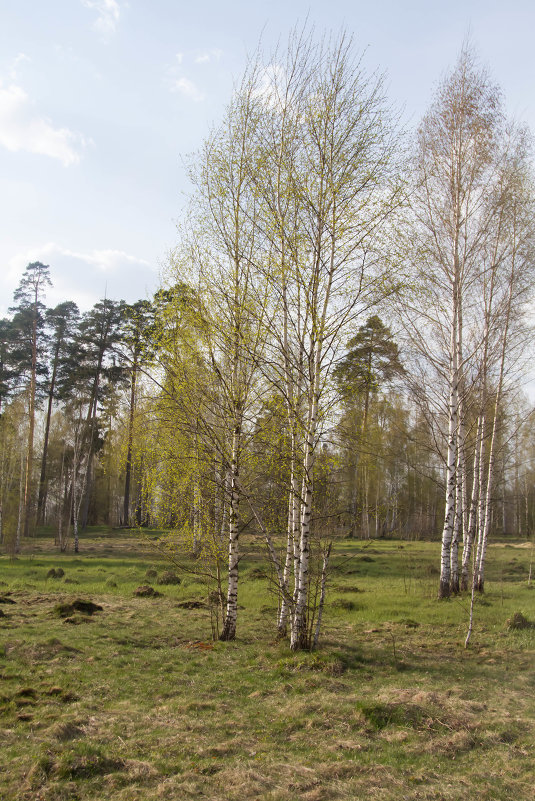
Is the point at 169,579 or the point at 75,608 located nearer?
the point at 75,608

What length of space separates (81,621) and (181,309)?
22.1 ft

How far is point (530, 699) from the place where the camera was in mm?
6480

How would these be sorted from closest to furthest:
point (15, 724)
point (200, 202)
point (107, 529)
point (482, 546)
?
point (15, 724) < point (200, 202) < point (482, 546) < point (107, 529)

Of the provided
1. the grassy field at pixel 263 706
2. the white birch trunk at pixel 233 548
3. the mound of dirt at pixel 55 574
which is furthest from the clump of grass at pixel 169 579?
the white birch trunk at pixel 233 548

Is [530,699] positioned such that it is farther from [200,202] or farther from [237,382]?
[200,202]

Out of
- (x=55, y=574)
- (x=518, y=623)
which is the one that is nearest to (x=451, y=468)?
(x=518, y=623)

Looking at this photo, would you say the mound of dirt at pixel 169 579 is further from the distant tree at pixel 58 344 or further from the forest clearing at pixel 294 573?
the distant tree at pixel 58 344

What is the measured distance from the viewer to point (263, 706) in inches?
248

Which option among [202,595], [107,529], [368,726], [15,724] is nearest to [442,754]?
[368,726]

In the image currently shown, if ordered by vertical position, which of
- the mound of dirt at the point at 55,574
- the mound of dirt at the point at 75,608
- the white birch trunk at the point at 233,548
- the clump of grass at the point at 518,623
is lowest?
the mound of dirt at the point at 55,574

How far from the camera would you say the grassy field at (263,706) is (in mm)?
4375

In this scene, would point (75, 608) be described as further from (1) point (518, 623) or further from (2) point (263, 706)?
(1) point (518, 623)

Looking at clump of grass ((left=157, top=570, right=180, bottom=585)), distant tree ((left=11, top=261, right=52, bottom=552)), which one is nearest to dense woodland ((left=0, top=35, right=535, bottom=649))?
clump of grass ((left=157, top=570, right=180, bottom=585))

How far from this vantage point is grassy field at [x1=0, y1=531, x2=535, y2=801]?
4.38 metres
